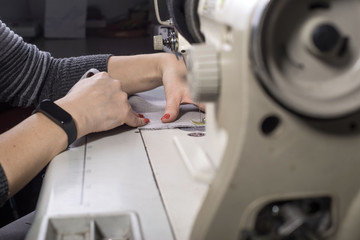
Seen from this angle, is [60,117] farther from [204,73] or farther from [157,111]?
[204,73]

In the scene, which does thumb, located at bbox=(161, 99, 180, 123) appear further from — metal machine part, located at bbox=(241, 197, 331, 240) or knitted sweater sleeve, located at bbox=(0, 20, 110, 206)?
metal machine part, located at bbox=(241, 197, 331, 240)

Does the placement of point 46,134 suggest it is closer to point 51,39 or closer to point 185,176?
point 185,176

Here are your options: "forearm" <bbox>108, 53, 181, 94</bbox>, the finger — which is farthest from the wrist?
"forearm" <bbox>108, 53, 181, 94</bbox>

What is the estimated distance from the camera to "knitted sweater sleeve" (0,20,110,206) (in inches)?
54.0

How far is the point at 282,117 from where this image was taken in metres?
0.53

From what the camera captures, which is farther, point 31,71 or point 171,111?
point 31,71

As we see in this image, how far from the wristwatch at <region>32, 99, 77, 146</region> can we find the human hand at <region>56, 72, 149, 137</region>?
16 mm

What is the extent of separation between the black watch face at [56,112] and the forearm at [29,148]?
0.05 ft

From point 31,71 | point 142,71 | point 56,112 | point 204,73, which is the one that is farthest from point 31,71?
point 204,73

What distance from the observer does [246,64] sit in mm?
524

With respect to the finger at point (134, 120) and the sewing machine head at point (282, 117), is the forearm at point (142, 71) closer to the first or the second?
the finger at point (134, 120)

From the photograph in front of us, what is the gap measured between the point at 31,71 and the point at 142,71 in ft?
1.10

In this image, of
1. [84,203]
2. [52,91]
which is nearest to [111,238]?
Answer: [84,203]

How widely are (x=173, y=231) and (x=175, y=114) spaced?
520 mm
